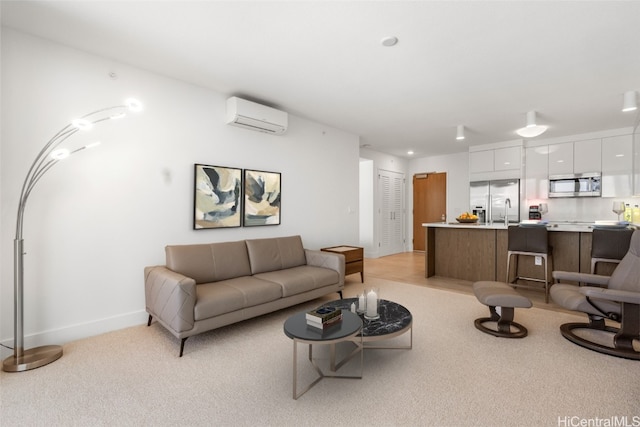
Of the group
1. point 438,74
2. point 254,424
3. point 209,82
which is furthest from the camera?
point 209,82

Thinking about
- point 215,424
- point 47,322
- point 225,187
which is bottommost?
point 215,424

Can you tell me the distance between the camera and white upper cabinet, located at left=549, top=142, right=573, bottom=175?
5852mm

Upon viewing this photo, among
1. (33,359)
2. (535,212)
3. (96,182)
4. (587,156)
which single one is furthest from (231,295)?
(587,156)

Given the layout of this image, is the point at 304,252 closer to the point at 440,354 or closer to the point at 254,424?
the point at 440,354

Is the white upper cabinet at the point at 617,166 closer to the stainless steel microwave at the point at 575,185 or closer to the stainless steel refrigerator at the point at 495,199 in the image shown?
the stainless steel microwave at the point at 575,185

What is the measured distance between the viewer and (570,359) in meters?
2.41

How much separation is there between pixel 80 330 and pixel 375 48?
369 cm

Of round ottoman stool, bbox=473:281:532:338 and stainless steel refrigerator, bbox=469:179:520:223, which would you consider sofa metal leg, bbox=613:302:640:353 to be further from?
stainless steel refrigerator, bbox=469:179:520:223

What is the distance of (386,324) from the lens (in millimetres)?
2348

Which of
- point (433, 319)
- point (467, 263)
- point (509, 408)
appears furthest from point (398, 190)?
point (509, 408)

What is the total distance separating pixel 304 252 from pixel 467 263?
2.72 m

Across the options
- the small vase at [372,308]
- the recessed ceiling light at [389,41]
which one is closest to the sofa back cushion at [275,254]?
the small vase at [372,308]

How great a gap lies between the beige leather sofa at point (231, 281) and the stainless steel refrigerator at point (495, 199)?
4.36 m

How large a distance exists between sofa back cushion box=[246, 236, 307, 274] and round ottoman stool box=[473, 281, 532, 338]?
2149 mm
